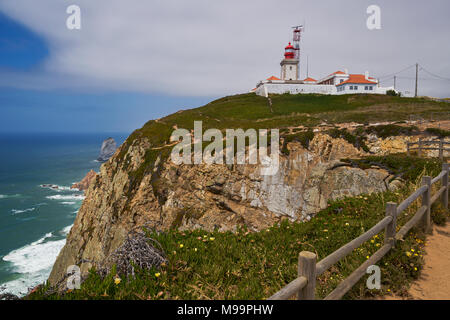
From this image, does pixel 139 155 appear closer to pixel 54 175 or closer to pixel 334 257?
pixel 334 257

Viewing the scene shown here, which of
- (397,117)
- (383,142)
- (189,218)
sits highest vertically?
(397,117)

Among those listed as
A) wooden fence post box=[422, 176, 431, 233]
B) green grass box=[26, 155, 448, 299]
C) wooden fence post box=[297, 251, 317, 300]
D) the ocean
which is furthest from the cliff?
wooden fence post box=[297, 251, 317, 300]

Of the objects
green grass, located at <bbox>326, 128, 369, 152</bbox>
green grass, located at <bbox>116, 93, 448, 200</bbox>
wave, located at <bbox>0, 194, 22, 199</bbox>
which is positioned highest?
green grass, located at <bbox>116, 93, 448, 200</bbox>

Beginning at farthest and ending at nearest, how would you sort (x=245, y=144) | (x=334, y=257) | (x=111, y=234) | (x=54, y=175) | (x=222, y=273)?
(x=54, y=175)
(x=245, y=144)
(x=111, y=234)
(x=222, y=273)
(x=334, y=257)

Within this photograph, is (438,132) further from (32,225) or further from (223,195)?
(32,225)

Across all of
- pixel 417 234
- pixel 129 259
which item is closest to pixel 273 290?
pixel 129 259

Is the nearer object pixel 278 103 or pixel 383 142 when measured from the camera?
pixel 383 142

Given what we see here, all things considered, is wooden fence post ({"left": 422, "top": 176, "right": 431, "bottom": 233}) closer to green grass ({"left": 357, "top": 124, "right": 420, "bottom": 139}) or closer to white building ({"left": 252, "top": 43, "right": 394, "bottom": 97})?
green grass ({"left": 357, "top": 124, "right": 420, "bottom": 139})

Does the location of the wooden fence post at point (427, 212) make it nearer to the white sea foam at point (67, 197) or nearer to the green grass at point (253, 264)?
the green grass at point (253, 264)
